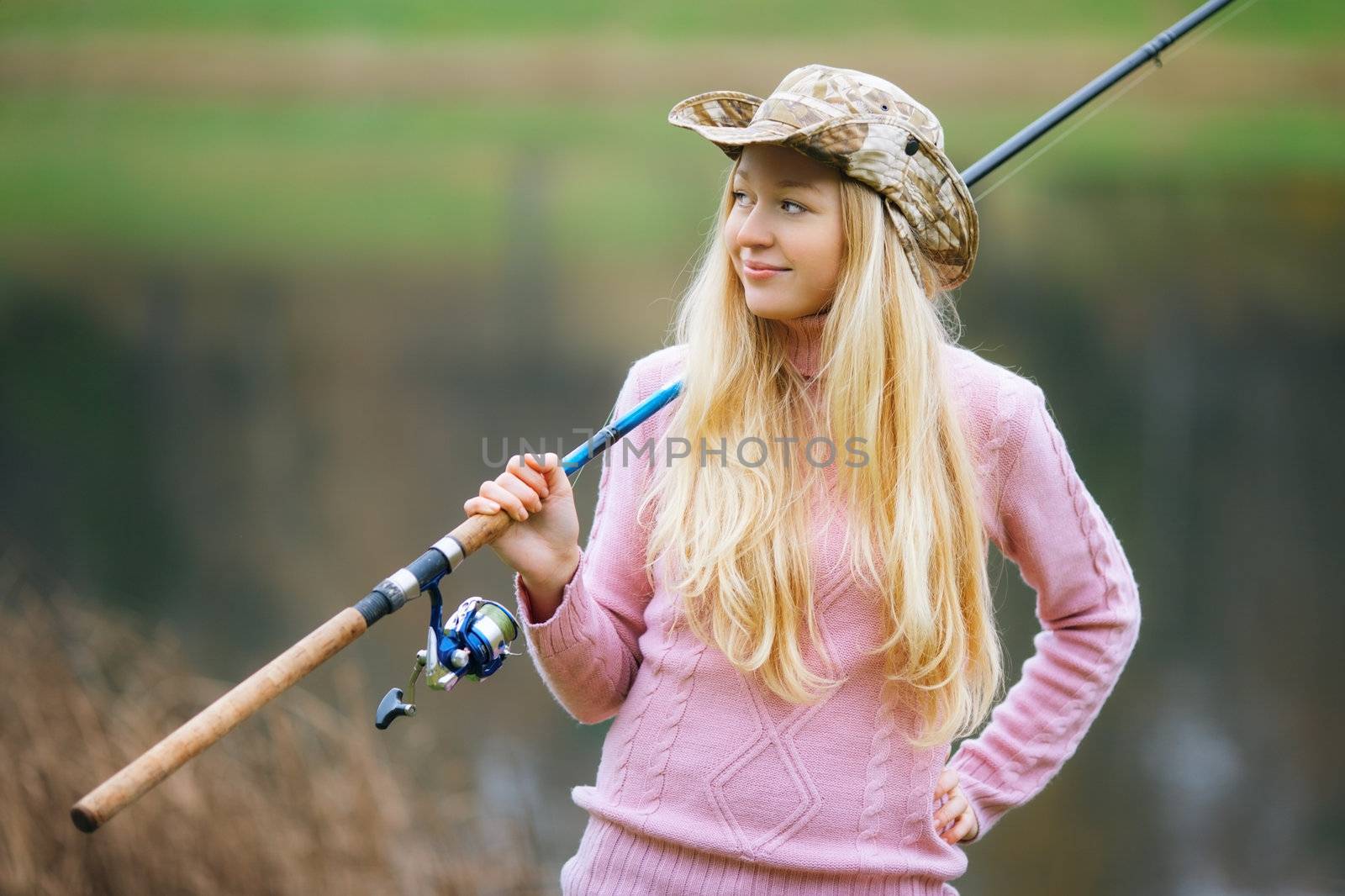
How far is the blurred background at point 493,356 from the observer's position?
2871 millimetres

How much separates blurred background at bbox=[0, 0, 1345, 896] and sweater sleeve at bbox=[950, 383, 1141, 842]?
139cm

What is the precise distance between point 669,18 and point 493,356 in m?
0.86

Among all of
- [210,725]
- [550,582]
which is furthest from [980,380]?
[210,725]

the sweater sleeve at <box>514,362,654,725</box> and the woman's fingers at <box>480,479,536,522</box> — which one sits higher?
the woman's fingers at <box>480,479,536,522</box>

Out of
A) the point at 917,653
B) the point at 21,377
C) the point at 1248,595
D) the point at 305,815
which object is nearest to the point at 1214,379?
the point at 1248,595

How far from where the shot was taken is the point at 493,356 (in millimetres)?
3074

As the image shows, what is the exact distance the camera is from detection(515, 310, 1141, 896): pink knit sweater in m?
1.41

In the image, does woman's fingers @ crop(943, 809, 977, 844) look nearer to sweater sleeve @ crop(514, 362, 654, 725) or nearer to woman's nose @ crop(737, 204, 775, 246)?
sweater sleeve @ crop(514, 362, 654, 725)

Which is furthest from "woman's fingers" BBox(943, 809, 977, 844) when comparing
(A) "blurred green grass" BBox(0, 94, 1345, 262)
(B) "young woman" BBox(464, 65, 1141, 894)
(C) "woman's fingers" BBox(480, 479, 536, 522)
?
(A) "blurred green grass" BBox(0, 94, 1345, 262)

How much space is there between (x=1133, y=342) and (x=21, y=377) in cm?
259

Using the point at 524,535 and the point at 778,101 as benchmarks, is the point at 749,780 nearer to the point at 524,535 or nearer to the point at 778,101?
the point at 524,535

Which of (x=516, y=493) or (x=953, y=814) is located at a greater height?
(x=516, y=493)

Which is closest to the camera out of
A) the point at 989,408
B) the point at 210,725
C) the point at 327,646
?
the point at 210,725

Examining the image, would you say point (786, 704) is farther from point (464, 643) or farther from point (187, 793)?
point (187, 793)
